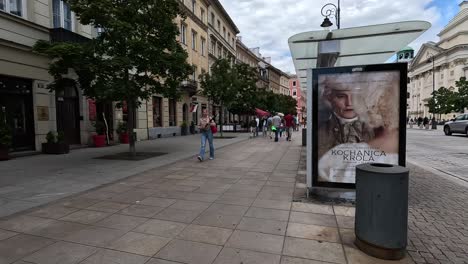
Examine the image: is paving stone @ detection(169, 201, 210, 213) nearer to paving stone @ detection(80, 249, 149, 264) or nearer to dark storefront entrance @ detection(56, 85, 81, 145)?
paving stone @ detection(80, 249, 149, 264)

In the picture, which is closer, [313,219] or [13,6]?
[313,219]

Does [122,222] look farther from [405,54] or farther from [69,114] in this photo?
[69,114]

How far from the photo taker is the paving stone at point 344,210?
461 cm

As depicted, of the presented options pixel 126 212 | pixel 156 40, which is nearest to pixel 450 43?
pixel 156 40

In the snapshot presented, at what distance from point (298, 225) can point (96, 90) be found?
8057mm

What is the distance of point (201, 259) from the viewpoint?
10.4 ft

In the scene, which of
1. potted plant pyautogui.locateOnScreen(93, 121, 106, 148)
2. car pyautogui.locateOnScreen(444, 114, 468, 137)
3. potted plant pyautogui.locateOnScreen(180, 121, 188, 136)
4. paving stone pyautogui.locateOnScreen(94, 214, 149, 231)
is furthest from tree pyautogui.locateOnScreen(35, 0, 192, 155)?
car pyautogui.locateOnScreen(444, 114, 468, 137)

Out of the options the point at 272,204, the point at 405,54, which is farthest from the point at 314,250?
the point at 405,54

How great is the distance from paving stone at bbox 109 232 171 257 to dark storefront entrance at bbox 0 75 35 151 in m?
10.4

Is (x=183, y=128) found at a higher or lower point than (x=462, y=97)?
lower

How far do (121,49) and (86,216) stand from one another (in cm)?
696

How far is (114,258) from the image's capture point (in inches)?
126

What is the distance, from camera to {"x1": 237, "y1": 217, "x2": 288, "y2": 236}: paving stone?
3.93 meters

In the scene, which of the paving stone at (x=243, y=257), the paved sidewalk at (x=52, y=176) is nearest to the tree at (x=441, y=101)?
the paved sidewalk at (x=52, y=176)
